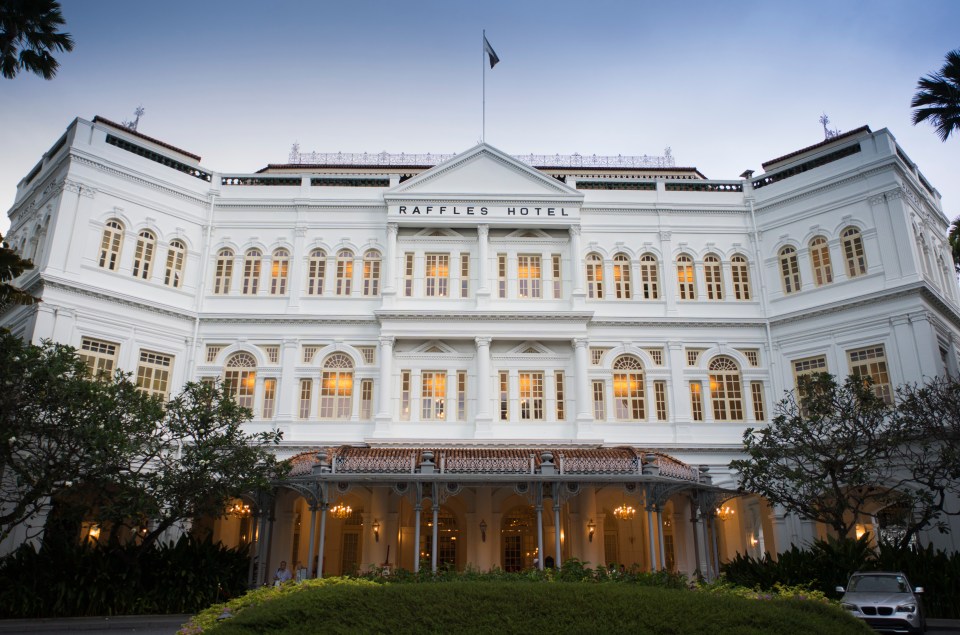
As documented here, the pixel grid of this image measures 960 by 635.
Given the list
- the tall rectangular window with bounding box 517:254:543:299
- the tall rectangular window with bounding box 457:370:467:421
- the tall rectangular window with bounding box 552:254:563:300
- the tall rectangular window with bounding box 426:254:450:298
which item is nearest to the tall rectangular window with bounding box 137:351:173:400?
the tall rectangular window with bounding box 426:254:450:298

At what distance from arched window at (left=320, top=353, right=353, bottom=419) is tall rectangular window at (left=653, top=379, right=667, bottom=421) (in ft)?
40.0

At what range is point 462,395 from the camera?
95.0 feet

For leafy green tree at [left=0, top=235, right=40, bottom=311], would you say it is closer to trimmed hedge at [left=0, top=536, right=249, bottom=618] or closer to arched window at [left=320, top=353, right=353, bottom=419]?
trimmed hedge at [left=0, top=536, right=249, bottom=618]

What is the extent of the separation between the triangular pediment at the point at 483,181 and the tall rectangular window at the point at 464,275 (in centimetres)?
262

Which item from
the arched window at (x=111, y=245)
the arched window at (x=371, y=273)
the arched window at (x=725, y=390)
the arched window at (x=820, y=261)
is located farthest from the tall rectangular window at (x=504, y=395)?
the arched window at (x=111, y=245)

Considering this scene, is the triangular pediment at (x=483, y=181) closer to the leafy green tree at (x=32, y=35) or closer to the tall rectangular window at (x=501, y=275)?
the tall rectangular window at (x=501, y=275)

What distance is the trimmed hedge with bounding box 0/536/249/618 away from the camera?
19328 millimetres

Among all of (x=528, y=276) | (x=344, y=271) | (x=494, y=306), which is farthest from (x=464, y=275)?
(x=344, y=271)

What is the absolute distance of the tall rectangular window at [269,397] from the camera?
94.8 feet

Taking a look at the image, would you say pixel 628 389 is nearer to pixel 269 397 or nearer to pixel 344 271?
pixel 344 271

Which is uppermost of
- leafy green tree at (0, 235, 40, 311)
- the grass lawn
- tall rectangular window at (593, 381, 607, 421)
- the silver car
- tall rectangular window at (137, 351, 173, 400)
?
leafy green tree at (0, 235, 40, 311)

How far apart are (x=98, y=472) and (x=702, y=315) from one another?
22.7m

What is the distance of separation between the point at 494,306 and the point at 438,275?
8.96 ft

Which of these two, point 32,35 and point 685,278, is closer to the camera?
point 32,35
